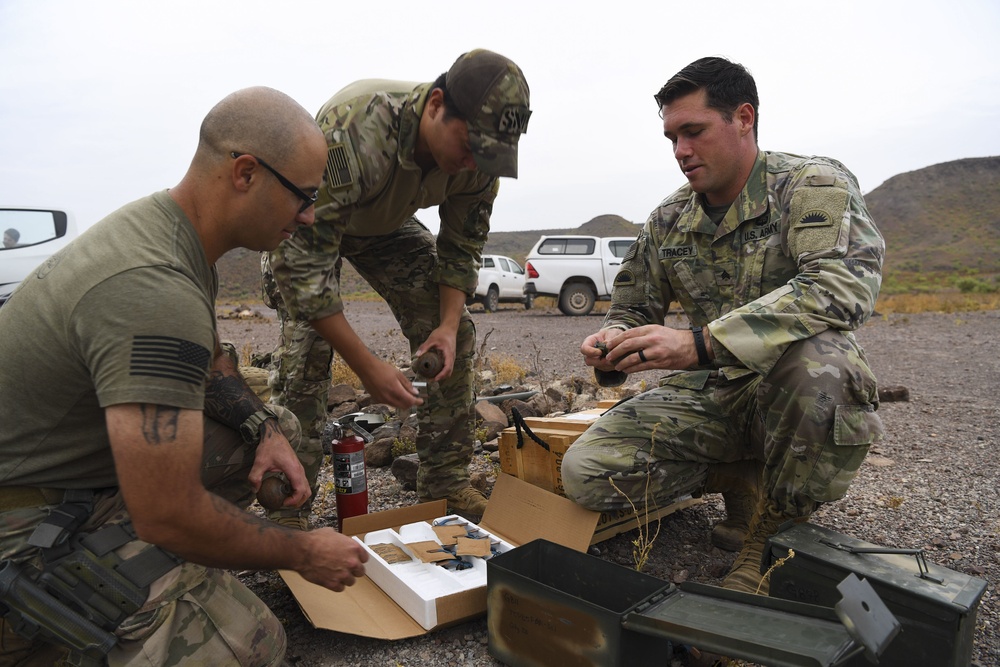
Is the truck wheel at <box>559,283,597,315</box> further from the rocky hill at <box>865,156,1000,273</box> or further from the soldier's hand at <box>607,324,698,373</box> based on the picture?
the rocky hill at <box>865,156,1000,273</box>

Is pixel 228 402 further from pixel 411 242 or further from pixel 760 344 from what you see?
pixel 760 344

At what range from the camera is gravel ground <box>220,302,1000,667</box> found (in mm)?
2230

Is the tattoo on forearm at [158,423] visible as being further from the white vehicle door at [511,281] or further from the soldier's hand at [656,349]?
the white vehicle door at [511,281]

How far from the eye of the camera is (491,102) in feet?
8.32

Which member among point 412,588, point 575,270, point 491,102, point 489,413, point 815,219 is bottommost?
point 575,270

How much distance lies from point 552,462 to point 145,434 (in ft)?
6.11

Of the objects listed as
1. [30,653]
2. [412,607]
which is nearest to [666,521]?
[412,607]

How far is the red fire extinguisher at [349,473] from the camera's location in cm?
289

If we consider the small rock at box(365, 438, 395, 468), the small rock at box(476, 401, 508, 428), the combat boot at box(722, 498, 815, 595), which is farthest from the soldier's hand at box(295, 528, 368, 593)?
the small rock at box(476, 401, 508, 428)

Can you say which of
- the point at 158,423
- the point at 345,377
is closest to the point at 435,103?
the point at 158,423

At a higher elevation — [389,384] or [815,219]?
[815,219]

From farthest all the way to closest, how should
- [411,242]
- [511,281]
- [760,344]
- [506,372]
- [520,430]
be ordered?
1. [511,281]
2. [506,372]
3. [411,242]
4. [520,430]
5. [760,344]

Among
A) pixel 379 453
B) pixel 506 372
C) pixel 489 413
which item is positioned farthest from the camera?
pixel 506 372

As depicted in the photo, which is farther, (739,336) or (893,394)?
(893,394)
